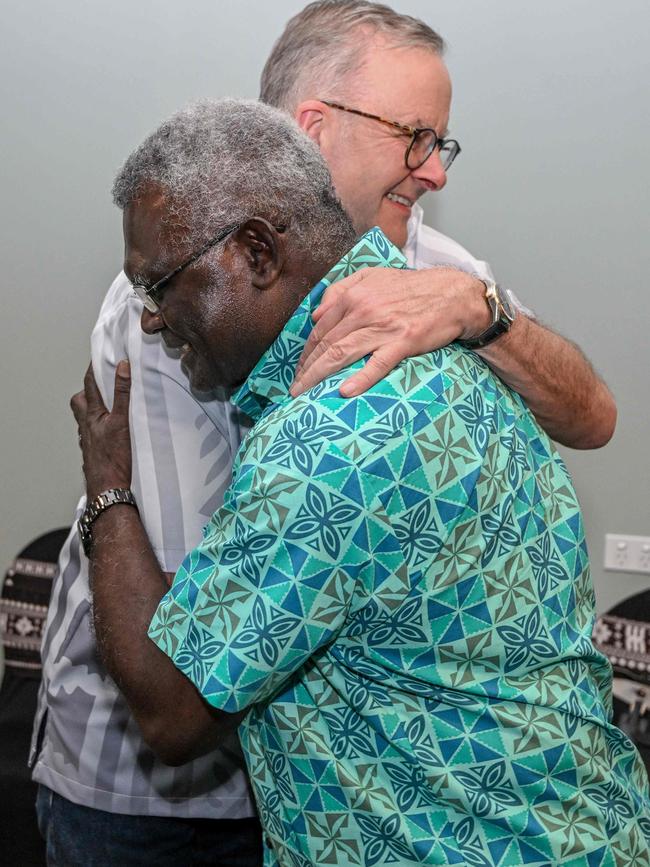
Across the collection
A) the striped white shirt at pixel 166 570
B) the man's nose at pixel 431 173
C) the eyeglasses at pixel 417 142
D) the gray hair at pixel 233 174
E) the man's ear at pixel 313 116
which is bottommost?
the striped white shirt at pixel 166 570

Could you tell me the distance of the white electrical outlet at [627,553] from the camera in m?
3.00

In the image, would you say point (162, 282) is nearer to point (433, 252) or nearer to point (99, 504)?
point (99, 504)

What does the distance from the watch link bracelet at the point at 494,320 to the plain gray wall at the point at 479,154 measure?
1697mm

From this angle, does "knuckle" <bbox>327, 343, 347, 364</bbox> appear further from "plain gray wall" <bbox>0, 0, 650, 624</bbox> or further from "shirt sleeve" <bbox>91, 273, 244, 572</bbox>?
"plain gray wall" <bbox>0, 0, 650, 624</bbox>

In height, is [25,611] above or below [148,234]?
below

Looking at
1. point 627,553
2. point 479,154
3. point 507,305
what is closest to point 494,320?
point 507,305

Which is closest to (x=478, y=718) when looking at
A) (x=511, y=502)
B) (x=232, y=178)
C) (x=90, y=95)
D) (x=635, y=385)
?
(x=511, y=502)

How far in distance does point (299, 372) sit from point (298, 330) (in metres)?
0.05

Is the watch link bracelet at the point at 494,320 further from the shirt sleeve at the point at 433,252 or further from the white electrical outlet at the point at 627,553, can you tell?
the white electrical outlet at the point at 627,553

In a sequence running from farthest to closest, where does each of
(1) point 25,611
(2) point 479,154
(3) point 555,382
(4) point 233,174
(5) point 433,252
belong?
1. (1) point 25,611
2. (2) point 479,154
3. (5) point 433,252
4. (3) point 555,382
5. (4) point 233,174

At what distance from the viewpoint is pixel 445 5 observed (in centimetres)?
281

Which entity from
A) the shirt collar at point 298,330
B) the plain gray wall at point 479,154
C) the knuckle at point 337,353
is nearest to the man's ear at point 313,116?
the shirt collar at point 298,330

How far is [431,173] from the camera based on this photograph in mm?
1779

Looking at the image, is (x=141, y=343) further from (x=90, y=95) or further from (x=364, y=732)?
(x=90, y=95)
